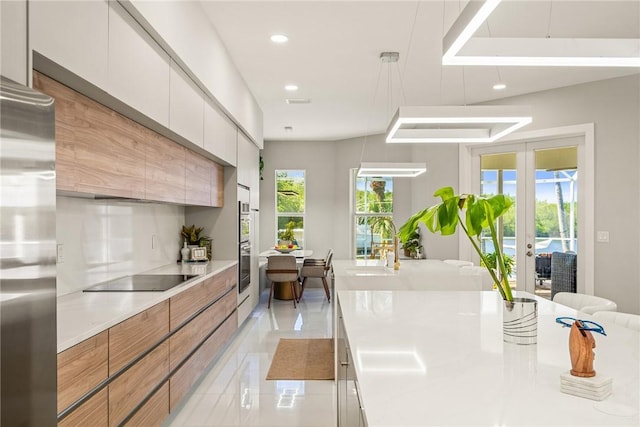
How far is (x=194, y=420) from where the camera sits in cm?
297

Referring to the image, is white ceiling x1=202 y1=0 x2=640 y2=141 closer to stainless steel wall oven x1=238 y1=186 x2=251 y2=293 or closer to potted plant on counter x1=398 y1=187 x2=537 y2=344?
stainless steel wall oven x1=238 y1=186 x2=251 y2=293

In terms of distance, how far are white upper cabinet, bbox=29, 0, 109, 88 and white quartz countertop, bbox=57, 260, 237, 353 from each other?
102 centimetres

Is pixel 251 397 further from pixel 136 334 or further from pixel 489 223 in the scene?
pixel 489 223

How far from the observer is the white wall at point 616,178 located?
4.69 m

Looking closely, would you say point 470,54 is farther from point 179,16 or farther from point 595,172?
point 595,172

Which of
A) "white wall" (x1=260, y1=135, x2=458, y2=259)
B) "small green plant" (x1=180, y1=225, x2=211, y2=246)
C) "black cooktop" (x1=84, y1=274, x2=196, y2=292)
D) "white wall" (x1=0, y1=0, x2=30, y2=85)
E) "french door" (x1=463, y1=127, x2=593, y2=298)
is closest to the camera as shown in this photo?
"white wall" (x1=0, y1=0, x2=30, y2=85)

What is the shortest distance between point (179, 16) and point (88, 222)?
1.40 meters

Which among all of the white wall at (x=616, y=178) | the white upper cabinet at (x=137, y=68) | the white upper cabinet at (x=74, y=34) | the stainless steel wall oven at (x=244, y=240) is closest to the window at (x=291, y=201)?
the stainless steel wall oven at (x=244, y=240)

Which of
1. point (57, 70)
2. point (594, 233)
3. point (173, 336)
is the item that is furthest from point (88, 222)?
point (594, 233)

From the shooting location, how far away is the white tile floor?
117 inches

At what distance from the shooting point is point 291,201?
8.88 metres

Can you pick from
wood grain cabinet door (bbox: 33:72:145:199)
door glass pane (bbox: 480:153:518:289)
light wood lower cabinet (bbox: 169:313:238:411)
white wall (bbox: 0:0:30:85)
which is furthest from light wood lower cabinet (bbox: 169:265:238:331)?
door glass pane (bbox: 480:153:518:289)

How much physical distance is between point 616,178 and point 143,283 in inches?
186

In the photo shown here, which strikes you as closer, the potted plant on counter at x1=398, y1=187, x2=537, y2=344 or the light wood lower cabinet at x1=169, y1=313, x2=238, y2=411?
the potted plant on counter at x1=398, y1=187, x2=537, y2=344
